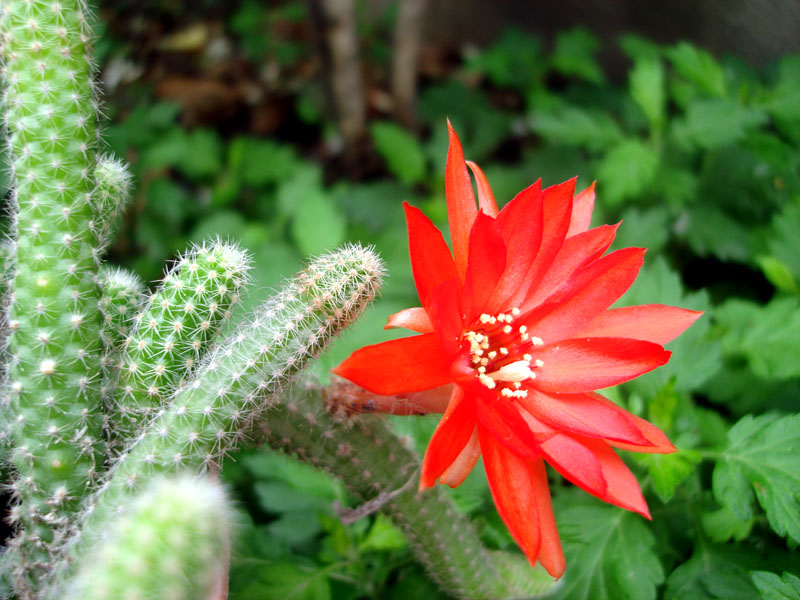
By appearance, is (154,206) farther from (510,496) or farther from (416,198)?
(510,496)

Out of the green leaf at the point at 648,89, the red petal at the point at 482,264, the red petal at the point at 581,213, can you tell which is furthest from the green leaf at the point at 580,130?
the red petal at the point at 482,264

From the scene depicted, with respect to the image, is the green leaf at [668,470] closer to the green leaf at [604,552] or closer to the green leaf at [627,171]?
the green leaf at [604,552]

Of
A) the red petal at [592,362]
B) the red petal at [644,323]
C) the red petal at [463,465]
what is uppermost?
the red petal at [644,323]

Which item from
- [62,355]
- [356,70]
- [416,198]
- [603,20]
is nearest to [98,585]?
[62,355]

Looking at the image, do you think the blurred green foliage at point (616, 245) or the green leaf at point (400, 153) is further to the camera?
the green leaf at point (400, 153)

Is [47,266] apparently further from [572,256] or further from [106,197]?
[572,256]

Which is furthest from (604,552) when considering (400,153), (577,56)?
(577,56)

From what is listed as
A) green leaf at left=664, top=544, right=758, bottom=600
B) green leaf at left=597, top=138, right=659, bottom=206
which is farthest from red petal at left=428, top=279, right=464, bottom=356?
green leaf at left=597, top=138, right=659, bottom=206

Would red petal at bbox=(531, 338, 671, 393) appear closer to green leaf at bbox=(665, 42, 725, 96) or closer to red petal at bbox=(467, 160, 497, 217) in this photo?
red petal at bbox=(467, 160, 497, 217)
